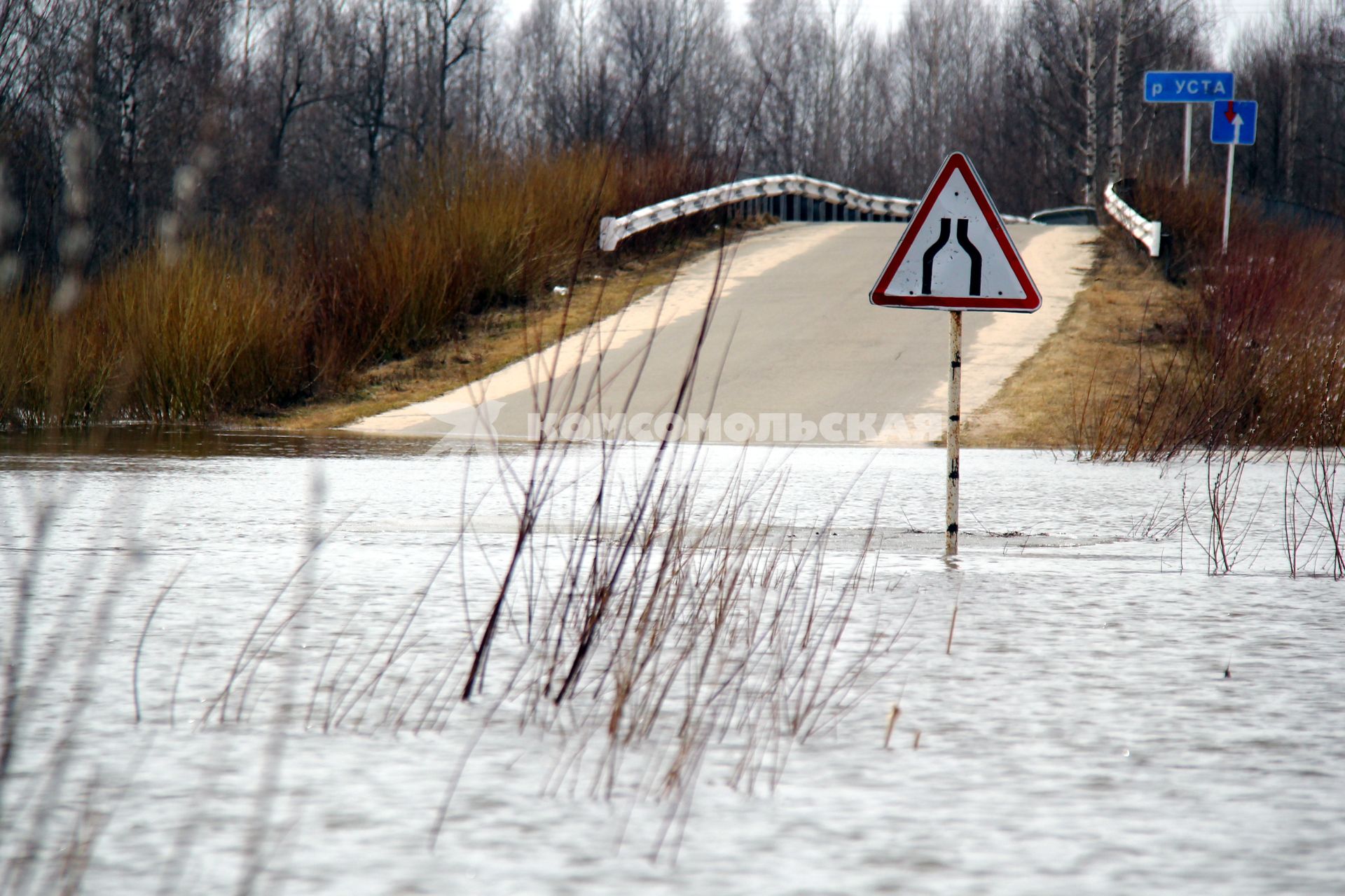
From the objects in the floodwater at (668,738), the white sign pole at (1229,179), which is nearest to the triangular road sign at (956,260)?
the floodwater at (668,738)

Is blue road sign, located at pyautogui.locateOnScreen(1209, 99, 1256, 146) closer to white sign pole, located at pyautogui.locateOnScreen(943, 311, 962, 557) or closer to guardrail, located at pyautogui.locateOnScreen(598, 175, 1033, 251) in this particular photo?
guardrail, located at pyautogui.locateOnScreen(598, 175, 1033, 251)

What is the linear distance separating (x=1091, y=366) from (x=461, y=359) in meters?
6.37

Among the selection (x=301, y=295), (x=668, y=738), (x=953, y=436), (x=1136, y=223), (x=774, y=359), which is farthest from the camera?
(x=1136, y=223)

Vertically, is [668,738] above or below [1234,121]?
below

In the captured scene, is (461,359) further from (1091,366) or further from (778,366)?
(1091,366)

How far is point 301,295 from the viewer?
14.7 metres

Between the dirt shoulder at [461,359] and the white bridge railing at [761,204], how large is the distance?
557 mm

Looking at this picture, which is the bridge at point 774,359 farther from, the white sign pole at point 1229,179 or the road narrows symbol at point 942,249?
the road narrows symbol at point 942,249

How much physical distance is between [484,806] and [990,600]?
8.31 feet

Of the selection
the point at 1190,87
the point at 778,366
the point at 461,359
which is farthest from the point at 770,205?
the point at 778,366

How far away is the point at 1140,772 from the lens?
2.77 metres

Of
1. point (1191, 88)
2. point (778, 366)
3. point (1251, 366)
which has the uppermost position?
point (1191, 88)

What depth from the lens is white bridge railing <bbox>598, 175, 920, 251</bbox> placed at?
1836 centimetres

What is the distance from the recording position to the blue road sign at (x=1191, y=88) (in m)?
18.8
